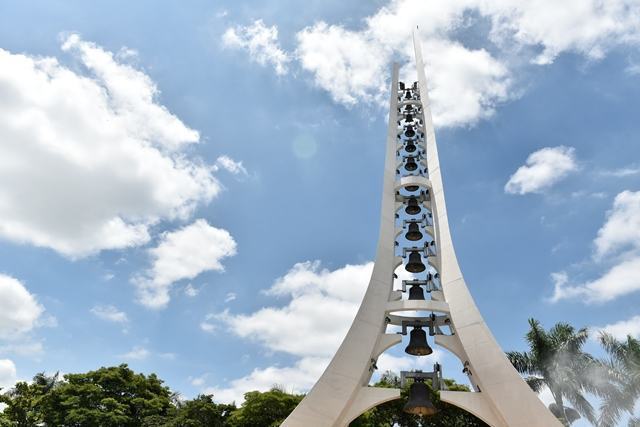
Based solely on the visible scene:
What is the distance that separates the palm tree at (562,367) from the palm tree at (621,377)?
0.77 metres

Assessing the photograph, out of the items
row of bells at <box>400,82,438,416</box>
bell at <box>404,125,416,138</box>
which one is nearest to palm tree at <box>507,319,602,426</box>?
row of bells at <box>400,82,438,416</box>

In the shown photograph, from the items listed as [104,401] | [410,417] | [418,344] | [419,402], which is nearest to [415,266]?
[418,344]

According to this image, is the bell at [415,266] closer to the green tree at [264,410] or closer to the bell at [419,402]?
the bell at [419,402]

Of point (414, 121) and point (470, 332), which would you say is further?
point (414, 121)

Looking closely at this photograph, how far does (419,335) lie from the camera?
17.8 m

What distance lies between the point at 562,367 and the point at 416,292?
11.3 meters

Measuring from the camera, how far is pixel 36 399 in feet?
107

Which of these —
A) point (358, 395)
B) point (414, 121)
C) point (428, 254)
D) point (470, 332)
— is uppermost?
point (414, 121)

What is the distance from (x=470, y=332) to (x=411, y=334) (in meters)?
2.13

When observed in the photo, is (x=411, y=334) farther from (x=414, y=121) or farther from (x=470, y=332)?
(x=414, y=121)

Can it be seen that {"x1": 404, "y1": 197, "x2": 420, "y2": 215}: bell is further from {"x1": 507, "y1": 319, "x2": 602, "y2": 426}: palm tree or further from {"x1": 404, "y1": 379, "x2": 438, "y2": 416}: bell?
{"x1": 507, "y1": 319, "x2": 602, "y2": 426}: palm tree

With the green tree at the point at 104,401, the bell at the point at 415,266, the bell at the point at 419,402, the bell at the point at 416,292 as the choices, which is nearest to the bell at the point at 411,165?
the bell at the point at 415,266

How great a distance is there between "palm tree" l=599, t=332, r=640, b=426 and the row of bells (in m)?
9.22

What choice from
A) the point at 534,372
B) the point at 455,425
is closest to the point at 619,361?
the point at 534,372
